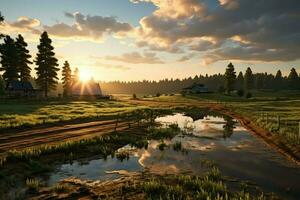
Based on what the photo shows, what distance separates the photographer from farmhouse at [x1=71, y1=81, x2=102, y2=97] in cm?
10232

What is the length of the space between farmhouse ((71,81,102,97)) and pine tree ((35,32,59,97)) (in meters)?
17.9

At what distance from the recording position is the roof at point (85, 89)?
103 m

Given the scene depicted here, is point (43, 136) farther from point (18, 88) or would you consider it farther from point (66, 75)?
point (66, 75)

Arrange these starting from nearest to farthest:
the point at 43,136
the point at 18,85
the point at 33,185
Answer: the point at 33,185 → the point at 43,136 → the point at 18,85

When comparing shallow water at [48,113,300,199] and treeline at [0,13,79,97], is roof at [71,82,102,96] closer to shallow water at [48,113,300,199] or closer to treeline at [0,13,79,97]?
treeline at [0,13,79,97]

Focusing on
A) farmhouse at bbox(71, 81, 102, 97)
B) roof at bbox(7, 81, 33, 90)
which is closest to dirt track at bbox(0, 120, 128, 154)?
roof at bbox(7, 81, 33, 90)

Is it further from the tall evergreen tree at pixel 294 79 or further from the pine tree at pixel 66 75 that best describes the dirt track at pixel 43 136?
the tall evergreen tree at pixel 294 79

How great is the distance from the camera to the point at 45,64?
264ft

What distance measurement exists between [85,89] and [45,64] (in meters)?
24.8

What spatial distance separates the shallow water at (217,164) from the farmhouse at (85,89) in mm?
79925

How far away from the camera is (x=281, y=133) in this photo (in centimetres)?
2616

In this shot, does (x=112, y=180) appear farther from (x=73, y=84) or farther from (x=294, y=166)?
(x=73, y=84)

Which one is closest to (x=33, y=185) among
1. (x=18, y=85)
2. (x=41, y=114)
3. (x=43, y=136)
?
(x=43, y=136)

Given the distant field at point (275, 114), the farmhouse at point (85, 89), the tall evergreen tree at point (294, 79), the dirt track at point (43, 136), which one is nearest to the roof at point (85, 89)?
the farmhouse at point (85, 89)
